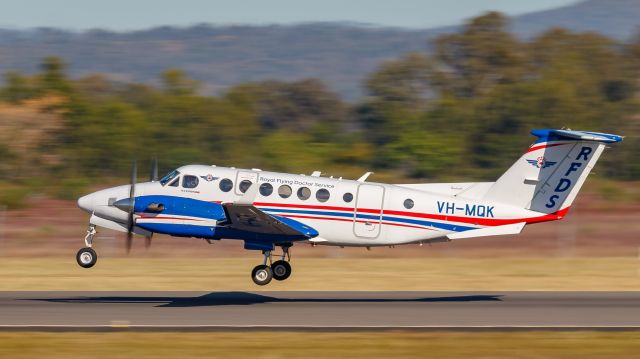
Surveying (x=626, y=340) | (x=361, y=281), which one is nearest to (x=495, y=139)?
(x=361, y=281)

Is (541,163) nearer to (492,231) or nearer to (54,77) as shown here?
(492,231)

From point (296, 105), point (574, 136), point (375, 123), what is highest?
point (296, 105)

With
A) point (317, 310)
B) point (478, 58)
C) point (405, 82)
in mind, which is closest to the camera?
point (317, 310)

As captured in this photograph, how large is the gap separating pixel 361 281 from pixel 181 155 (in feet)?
107

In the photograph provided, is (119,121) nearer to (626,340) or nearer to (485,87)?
(485,87)

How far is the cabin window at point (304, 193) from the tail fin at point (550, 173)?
4506 mm

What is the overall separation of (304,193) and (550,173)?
241 inches

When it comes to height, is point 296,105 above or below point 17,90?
above

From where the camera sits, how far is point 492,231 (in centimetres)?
2416

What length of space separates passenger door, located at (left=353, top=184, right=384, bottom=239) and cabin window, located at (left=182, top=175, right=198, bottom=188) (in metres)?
4.12

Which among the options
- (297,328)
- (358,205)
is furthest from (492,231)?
(297,328)

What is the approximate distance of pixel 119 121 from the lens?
68688 mm

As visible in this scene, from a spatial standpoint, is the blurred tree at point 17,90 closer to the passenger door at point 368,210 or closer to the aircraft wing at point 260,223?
the aircraft wing at point 260,223

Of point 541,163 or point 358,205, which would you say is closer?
point 541,163
